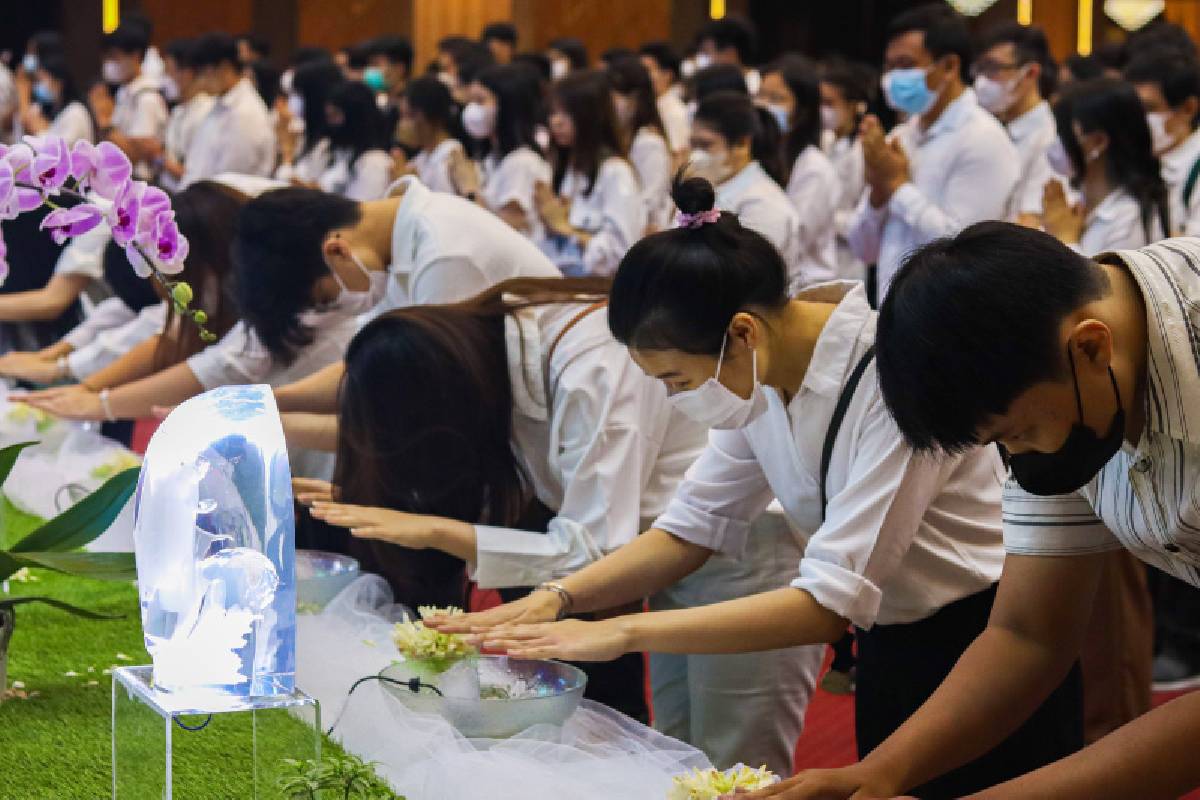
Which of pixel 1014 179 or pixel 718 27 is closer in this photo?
pixel 1014 179

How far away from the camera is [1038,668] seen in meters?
1.50

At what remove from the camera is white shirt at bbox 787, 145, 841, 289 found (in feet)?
17.4

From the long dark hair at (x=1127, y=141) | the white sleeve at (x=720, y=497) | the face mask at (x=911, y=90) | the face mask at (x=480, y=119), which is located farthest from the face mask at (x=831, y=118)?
the white sleeve at (x=720, y=497)

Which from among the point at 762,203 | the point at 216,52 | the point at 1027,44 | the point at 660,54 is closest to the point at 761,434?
the point at 762,203

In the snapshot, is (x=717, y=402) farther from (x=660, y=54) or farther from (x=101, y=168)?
(x=660, y=54)

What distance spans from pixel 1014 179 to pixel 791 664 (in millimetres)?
2723

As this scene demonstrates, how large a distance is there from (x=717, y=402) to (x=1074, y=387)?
0.65 meters

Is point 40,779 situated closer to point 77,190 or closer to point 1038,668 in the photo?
point 77,190

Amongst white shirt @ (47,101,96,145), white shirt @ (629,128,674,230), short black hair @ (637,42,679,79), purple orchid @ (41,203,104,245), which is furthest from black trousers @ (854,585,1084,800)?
short black hair @ (637,42,679,79)

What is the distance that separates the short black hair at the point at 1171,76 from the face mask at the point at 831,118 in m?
1.87

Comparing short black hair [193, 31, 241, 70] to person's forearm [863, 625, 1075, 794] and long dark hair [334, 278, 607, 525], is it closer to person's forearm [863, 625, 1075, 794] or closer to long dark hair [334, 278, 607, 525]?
long dark hair [334, 278, 607, 525]

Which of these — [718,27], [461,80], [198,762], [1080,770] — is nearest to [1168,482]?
[1080,770]

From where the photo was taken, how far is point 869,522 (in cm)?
171

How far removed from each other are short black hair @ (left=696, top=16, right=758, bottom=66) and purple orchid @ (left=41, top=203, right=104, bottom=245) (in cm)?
676
